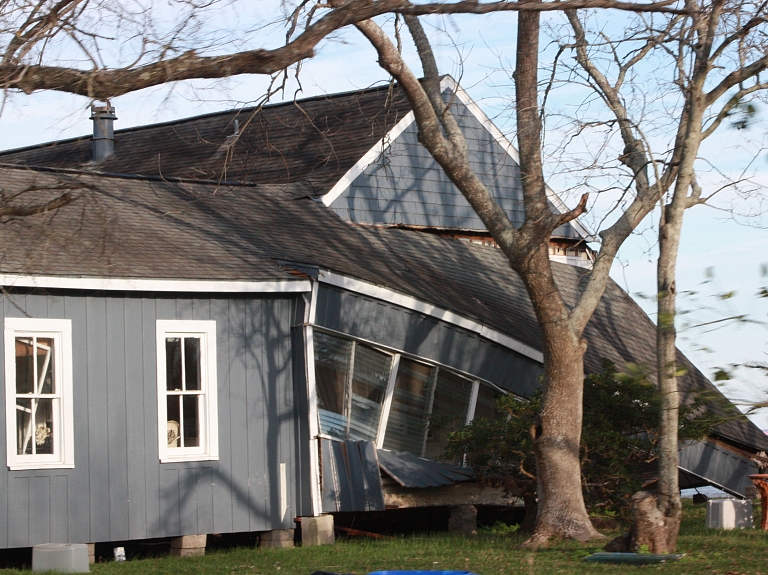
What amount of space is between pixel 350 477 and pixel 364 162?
6710mm

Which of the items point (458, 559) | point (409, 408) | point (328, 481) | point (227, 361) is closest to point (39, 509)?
point (227, 361)

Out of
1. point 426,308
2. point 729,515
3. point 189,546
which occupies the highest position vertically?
point 426,308

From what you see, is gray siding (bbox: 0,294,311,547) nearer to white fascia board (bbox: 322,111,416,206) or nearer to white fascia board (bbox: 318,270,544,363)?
white fascia board (bbox: 318,270,544,363)

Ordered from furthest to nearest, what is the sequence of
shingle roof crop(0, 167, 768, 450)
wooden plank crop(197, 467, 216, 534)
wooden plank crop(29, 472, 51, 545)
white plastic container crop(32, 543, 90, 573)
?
wooden plank crop(197, 467, 216, 534), shingle roof crop(0, 167, 768, 450), wooden plank crop(29, 472, 51, 545), white plastic container crop(32, 543, 90, 573)

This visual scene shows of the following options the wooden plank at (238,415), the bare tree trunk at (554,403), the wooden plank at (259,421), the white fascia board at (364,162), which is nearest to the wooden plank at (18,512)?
the wooden plank at (238,415)

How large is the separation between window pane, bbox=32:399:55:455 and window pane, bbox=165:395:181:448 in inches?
59.0

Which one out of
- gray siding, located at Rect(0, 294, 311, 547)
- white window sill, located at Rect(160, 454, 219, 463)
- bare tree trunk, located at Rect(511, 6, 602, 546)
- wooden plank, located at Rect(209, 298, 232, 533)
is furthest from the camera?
wooden plank, located at Rect(209, 298, 232, 533)

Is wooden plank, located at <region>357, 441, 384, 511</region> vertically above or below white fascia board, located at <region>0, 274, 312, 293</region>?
below

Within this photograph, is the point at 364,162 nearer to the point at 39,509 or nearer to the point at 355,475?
the point at 355,475

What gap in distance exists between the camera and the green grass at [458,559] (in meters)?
10.7

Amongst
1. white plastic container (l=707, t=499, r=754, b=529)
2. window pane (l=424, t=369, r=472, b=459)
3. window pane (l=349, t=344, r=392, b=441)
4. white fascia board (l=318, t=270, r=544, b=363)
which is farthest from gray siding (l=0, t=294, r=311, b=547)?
white plastic container (l=707, t=499, r=754, b=529)

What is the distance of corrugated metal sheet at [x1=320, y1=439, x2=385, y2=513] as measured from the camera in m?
14.3

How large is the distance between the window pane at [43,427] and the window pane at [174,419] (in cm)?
150

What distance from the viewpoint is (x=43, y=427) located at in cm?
1292
